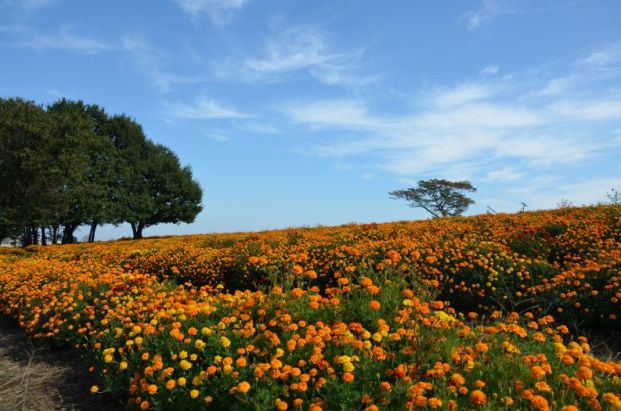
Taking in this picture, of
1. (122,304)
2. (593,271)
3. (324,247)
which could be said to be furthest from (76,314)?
(593,271)

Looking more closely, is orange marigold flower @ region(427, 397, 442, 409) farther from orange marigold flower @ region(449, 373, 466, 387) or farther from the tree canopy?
the tree canopy

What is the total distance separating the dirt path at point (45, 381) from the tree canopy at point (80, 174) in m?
20.5

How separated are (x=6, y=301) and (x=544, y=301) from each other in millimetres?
10118

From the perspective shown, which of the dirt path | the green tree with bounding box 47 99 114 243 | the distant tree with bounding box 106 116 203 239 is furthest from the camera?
the distant tree with bounding box 106 116 203 239

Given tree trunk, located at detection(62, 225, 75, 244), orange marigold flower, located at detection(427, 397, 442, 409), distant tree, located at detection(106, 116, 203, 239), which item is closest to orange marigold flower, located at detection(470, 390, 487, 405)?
orange marigold flower, located at detection(427, 397, 442, 409)

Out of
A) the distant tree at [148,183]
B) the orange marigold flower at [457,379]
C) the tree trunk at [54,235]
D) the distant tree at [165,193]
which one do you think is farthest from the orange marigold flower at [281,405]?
the tree trunk at [54,235]

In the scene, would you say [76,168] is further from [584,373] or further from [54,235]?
[584,373]

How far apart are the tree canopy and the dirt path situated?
20510 millimetres

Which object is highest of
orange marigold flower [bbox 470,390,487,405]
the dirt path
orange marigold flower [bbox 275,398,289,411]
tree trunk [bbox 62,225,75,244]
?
tree trunk [bbox 62,225,75,244]

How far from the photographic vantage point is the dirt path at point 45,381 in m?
4.87

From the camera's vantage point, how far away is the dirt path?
487 cm

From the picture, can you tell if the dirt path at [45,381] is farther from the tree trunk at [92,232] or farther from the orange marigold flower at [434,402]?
the tree trunk at [92,232]

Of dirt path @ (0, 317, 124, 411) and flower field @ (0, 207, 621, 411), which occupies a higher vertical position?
flower field @ (0, 207, 621, 411)

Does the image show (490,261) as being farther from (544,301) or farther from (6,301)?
(6,301)
